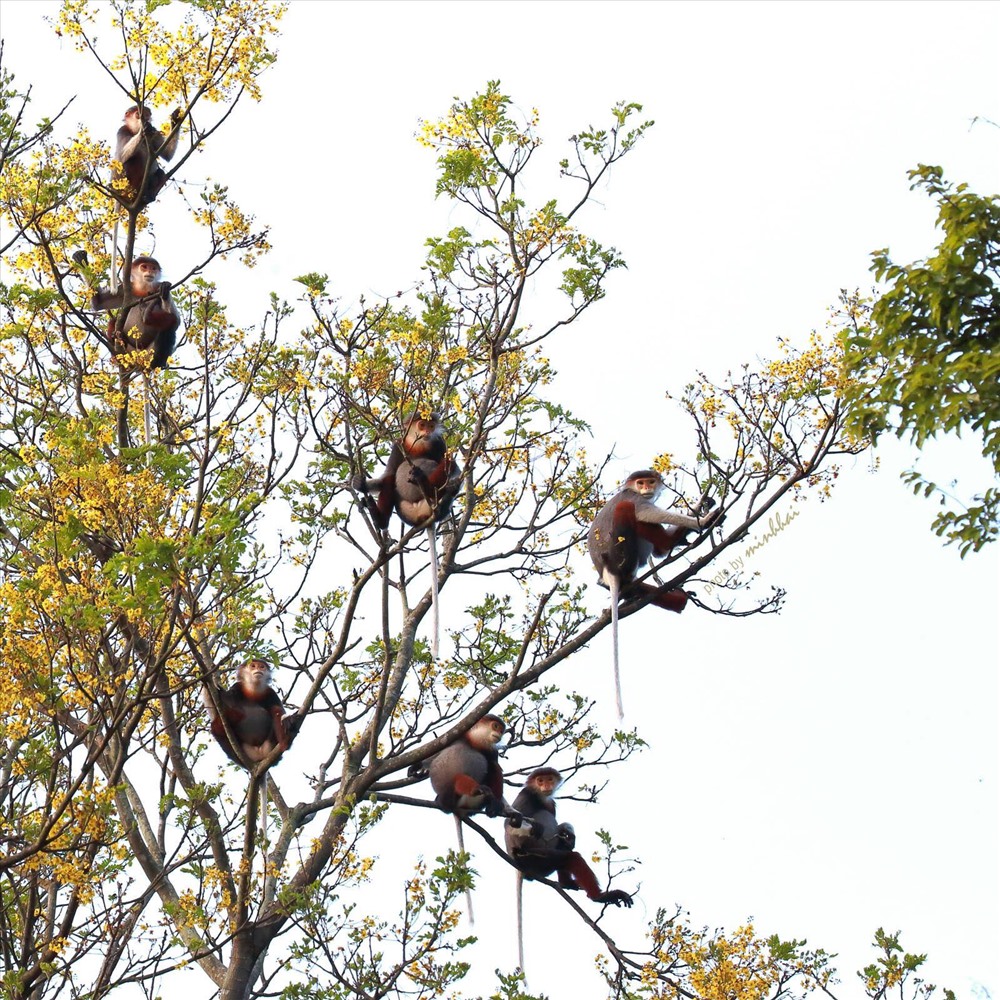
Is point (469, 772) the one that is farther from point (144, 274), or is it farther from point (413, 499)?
point (144, 274)

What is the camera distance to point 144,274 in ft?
34.7

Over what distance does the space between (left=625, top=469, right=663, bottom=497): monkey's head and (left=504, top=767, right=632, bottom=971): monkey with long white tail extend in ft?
5.94

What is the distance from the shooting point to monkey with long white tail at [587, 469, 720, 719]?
7.39 metres

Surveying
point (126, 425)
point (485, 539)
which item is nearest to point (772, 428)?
point (485, 539)

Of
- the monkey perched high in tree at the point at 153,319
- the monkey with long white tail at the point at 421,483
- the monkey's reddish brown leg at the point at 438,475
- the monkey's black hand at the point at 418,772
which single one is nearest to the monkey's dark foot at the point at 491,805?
the monkey's black hand at the point at 418,772

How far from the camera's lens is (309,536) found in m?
7.92

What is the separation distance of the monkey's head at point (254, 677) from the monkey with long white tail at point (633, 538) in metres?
2.16

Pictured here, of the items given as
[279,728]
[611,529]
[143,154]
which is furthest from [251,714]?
[143,154]

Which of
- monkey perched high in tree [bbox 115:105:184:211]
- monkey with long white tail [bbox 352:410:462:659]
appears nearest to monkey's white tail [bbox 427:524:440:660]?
monkey with long white tail [bbox 352:410:462:659]

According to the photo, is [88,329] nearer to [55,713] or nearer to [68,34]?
[68,34]

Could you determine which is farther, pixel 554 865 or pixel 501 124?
pixel 554 865

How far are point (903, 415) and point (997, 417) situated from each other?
1.47 ft

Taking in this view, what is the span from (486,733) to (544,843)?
82 centimetres

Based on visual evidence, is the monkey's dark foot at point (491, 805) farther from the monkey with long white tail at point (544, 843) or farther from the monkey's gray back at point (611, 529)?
the monkey's gray back at point (611, 529)
